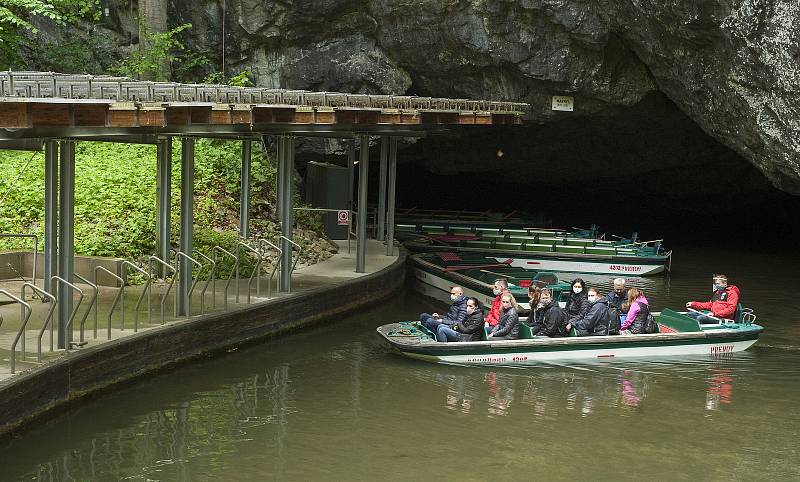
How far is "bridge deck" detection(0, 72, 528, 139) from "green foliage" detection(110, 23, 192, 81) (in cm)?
884

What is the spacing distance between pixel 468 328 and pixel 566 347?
5.80 feet

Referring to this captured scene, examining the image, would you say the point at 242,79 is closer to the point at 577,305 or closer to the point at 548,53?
the point at 548,53

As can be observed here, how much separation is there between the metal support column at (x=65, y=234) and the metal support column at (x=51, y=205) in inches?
3.8

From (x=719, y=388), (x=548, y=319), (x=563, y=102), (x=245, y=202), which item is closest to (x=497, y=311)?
(x=548, y=319)

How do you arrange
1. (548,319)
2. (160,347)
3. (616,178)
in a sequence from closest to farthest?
(160,347), (548,319), (616,178)

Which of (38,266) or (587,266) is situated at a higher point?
(38,266)

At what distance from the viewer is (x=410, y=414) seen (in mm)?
14562

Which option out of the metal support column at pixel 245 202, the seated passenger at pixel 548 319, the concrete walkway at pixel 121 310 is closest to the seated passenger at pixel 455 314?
the seated passenger at pixel 548 319

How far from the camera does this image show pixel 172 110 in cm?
1360

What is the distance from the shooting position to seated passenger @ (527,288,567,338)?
698 inches

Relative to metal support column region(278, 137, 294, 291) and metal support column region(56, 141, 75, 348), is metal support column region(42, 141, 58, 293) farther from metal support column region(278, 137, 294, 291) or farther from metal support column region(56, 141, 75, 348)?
metal support column region(278, 137, 294, 291)

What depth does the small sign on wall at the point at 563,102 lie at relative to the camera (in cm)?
3047

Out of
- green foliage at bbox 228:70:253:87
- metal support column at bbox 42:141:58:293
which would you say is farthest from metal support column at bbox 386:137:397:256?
metal support column at bbox 42:141:58:293

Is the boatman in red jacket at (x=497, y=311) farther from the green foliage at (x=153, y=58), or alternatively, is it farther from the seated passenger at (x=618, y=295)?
the green foliage at (x=153, y=58)
